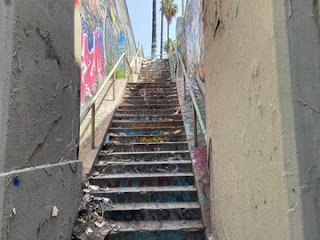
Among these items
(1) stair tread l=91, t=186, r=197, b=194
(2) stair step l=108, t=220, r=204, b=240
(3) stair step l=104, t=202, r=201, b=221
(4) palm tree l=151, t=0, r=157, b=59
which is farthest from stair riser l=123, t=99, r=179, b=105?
(4) palm tree l=151, t=0, r=157, b=59

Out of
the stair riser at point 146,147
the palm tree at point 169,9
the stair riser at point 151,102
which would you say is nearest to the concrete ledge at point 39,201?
the stair riser at point 146,147

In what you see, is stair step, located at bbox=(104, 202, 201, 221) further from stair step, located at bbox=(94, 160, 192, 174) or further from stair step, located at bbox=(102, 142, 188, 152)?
stair step, located at bbox=(102, 142, 188, 152)

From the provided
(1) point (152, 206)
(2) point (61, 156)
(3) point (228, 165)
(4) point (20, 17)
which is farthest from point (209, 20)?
(1) point (152, 206)

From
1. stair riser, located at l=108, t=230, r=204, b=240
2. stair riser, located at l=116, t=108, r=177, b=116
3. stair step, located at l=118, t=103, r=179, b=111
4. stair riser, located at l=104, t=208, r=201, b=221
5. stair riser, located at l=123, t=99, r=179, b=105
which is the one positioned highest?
stair riser, located at l=123, t=99, r=179, b=105

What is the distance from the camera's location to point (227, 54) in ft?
5.97

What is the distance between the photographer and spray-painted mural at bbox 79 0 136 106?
5357 millimetres

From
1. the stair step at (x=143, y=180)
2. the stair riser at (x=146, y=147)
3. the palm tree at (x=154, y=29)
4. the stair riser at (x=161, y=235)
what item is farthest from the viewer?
the palm tree at (x=154, y=29)

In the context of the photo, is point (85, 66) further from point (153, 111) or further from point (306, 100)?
point (306, 100)

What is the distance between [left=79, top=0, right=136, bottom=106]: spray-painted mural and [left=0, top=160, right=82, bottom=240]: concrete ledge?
2884 millimetres

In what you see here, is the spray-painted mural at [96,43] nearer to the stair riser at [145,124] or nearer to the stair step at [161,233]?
the stair riser at [145,124]

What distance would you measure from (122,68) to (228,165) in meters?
8.47

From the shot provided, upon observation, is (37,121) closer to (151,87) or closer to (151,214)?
(151,214)

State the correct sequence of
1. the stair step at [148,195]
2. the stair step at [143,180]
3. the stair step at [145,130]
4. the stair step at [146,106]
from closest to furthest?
the stair step at [148,195]
the stair step at [143,180]
the stair step at [145,130]
the stair step at [146,106]

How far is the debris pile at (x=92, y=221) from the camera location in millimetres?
2463
